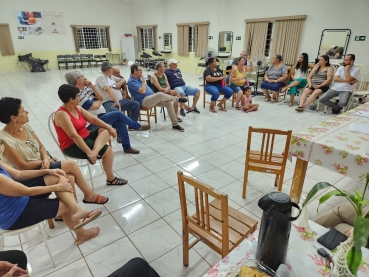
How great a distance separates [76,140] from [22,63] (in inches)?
439

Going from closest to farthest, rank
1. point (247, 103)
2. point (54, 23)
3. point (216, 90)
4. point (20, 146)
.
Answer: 1. point (20, 146)
2. point (216, 90)
3. point (247, 103)
4. point (54, 23)

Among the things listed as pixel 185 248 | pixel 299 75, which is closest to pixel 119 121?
pixel 185 248

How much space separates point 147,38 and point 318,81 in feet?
31.9

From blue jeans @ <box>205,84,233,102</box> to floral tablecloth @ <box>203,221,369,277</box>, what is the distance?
12.7 feet

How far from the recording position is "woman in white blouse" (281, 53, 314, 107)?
5.25 meters

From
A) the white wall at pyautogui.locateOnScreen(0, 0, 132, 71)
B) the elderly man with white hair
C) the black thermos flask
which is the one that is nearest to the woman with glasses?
the elderly man with white hair

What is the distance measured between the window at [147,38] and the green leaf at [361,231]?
12.5 meters

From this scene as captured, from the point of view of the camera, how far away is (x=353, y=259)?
70cm

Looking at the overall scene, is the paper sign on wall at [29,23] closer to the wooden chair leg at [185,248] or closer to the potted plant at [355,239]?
the wooden chair leg at [185,248]

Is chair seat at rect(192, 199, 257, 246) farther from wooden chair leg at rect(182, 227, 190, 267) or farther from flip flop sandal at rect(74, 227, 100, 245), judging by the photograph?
flip flop sandal at rect(74, 227, 100, 245)

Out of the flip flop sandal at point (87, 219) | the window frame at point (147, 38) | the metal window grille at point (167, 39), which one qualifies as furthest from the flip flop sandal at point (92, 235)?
the window frame at point (147, 38)

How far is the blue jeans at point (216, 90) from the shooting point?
4.73 metres

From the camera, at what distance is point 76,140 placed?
82.2 inches

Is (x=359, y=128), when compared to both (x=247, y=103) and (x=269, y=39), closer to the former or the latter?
(x=247, y=103)
